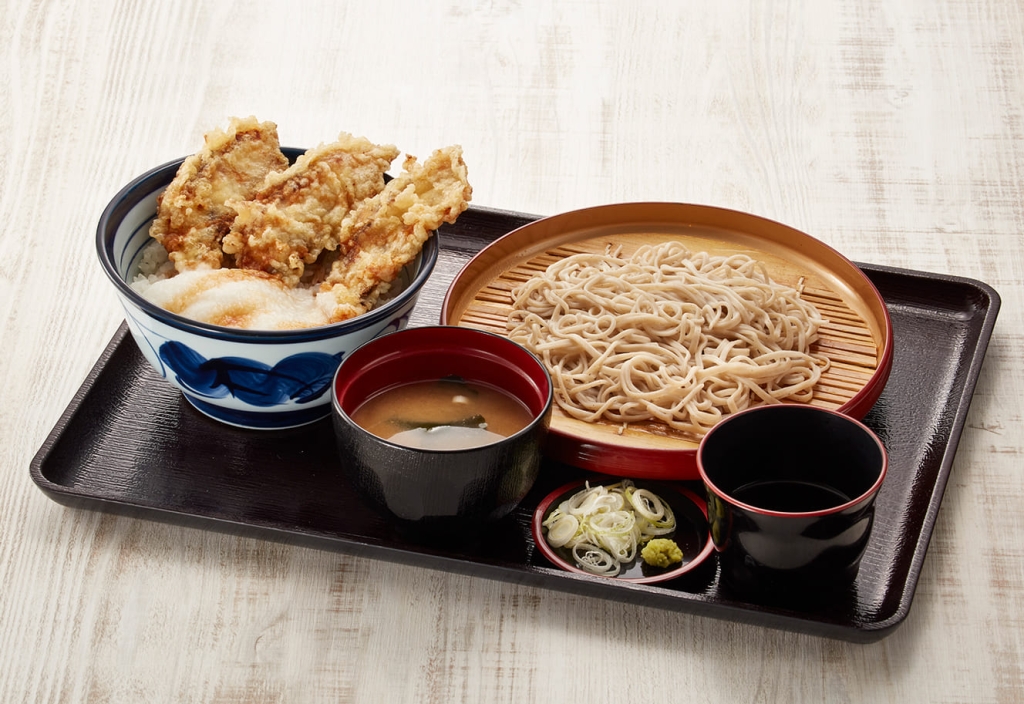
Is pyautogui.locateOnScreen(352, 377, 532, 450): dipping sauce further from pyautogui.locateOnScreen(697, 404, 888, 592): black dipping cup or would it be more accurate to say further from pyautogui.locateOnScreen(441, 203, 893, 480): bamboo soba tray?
pyautogui.locateOnScreen(697, 404, 888, 592): black dipping cup

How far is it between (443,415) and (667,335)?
0.71m

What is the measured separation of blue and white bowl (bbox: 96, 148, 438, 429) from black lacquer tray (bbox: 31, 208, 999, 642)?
0.11 m

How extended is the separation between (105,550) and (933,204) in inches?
113

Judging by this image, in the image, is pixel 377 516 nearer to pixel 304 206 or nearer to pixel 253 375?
pixel 253 375

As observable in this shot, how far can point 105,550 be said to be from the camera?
257cm

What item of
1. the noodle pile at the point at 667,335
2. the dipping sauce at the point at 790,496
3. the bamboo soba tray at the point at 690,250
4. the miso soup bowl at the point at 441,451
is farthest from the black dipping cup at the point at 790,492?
the miso soup bowl at the point at 441,451

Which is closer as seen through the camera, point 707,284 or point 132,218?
point 132,218

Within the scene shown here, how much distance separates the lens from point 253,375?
2.53 m

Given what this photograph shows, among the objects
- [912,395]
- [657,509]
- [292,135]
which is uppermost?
[912,395]

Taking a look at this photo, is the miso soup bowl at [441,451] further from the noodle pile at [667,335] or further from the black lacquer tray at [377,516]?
the noodle pile at [667,335]

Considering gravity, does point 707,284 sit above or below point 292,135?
above

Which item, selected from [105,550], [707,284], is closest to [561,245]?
[707,284]

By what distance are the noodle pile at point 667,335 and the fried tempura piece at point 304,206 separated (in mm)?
506

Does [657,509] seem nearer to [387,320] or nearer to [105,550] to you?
[387,320]
